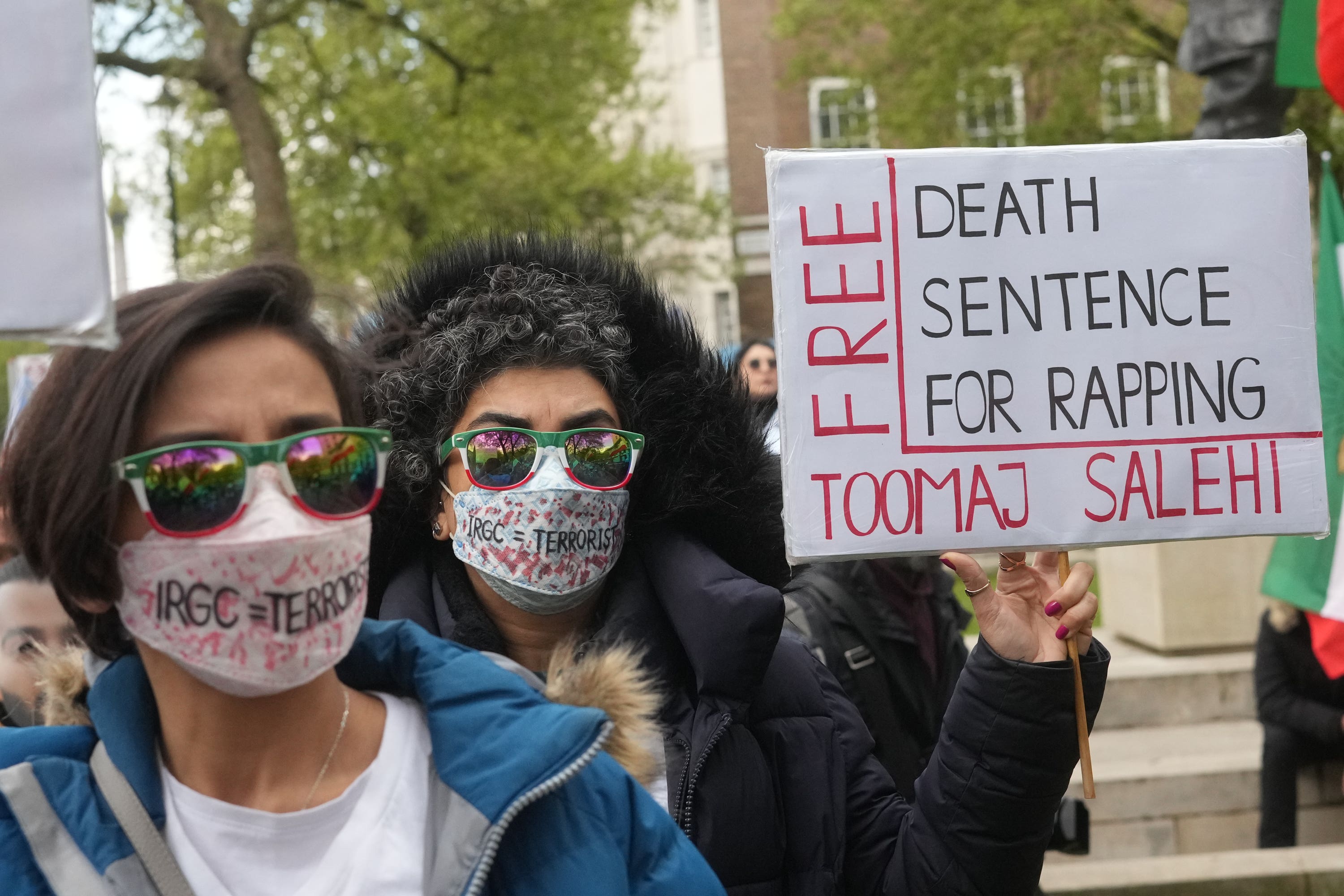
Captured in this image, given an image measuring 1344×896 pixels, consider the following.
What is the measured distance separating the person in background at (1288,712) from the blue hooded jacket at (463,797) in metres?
5.17

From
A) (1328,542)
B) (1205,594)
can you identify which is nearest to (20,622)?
(1328,542)

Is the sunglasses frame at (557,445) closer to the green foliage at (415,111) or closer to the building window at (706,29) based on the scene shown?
the green foliage at (415,111)

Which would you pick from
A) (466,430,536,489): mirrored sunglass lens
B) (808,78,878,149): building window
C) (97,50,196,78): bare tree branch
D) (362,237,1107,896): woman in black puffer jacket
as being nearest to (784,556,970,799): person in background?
(362,237,1107,896): woman in black puffer jacket

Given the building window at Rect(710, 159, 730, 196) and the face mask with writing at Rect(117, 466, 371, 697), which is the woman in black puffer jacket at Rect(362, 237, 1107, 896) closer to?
the face mask with writing at Rect(117, 466, 371, 697)

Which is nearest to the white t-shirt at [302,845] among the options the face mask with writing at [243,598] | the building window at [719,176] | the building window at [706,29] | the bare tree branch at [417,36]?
the face mask with writing at [243,598]

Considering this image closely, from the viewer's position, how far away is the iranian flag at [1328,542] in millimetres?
4738

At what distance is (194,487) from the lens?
1652 millimetres

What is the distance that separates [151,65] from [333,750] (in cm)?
1303

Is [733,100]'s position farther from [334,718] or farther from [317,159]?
[334,718]

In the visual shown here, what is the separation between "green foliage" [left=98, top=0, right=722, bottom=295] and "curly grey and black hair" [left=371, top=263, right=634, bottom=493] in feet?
39.8

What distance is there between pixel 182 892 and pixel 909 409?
4.64 ft

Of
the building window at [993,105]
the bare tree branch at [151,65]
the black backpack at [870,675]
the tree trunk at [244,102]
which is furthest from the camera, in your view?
the building window at [993,105]

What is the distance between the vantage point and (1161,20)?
17.0 m

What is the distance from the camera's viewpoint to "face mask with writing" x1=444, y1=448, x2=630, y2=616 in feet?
8.57
